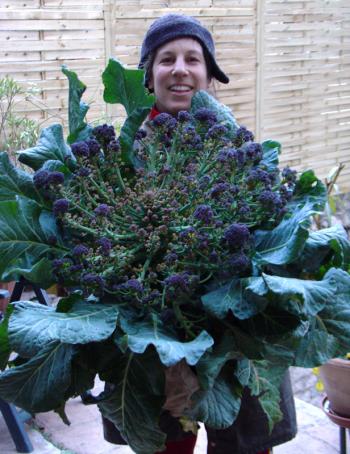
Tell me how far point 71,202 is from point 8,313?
21cm

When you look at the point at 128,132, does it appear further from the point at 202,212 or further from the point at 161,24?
the point at 161,24

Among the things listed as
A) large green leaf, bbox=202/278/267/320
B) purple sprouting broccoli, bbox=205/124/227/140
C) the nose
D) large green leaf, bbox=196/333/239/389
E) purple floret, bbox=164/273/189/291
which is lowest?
large green leaf, bbox=196/333/239/389

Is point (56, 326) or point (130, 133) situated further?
point (130, 133)

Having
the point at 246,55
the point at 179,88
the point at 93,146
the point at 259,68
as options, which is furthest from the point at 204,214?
the point at 259,68

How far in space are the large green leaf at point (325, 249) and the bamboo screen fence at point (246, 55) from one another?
2981mm

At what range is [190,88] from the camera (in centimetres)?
159

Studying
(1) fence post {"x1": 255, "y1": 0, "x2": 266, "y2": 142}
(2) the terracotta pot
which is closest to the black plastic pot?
(2) the terracotta pot

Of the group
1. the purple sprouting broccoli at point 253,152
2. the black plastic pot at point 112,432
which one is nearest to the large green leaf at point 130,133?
the purple sprouting broccoli at point 253,152

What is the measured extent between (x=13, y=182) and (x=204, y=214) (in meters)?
0.43

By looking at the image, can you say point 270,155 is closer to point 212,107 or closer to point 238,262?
point 212,107

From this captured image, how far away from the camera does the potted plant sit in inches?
37.0

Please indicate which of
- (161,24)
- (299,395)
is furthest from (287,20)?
(161,24)

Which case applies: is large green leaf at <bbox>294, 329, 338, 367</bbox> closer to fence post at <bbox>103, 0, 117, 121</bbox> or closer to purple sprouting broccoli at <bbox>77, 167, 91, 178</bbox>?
purple sprouting broccoli at <bbox>77, 167, 91, 178</bbox>

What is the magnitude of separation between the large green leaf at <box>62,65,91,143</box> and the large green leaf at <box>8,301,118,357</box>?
0.40 metres
